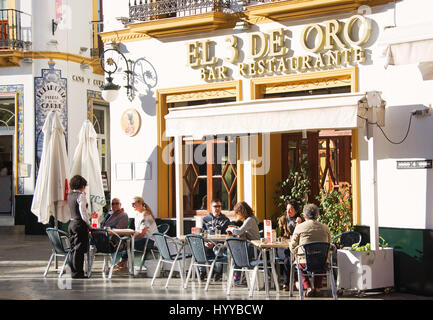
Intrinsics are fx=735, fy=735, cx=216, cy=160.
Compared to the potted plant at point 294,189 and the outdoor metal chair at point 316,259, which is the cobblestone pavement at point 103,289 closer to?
the outdoor metal chair at point 316,259

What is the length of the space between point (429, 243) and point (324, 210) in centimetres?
214

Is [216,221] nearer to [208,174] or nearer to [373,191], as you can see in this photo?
[208,174]

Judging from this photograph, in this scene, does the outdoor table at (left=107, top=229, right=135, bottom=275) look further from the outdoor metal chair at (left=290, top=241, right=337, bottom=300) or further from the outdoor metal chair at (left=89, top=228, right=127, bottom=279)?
the outdoor metal chair at (left=290, top=241, right=337, bottom=300)

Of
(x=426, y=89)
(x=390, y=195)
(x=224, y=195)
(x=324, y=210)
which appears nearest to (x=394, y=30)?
(x=426, y=89)

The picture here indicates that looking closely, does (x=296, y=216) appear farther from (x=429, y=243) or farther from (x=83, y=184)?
(x=83, y=184)

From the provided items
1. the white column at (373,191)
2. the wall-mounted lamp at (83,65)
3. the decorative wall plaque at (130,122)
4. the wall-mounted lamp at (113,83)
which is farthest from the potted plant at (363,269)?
the wall-mounted lamp at (83,65)

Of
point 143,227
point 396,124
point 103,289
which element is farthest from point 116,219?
point 396,124

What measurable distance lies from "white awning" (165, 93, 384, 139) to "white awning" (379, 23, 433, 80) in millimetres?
1046

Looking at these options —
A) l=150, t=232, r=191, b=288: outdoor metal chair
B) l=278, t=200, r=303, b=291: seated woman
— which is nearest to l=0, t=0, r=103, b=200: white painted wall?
l=150, t=232, r=191, b=288: outdoor metal chair

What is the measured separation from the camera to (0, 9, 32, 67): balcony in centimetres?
2133

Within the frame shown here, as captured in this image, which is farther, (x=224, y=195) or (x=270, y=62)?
(x=224, y=195)

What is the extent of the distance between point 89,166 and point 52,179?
75 centimetres

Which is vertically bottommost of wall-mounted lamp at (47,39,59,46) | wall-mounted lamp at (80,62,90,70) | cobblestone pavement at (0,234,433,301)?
cobblestone pavement at (0,234,433,301)

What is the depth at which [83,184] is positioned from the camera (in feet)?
41.3
